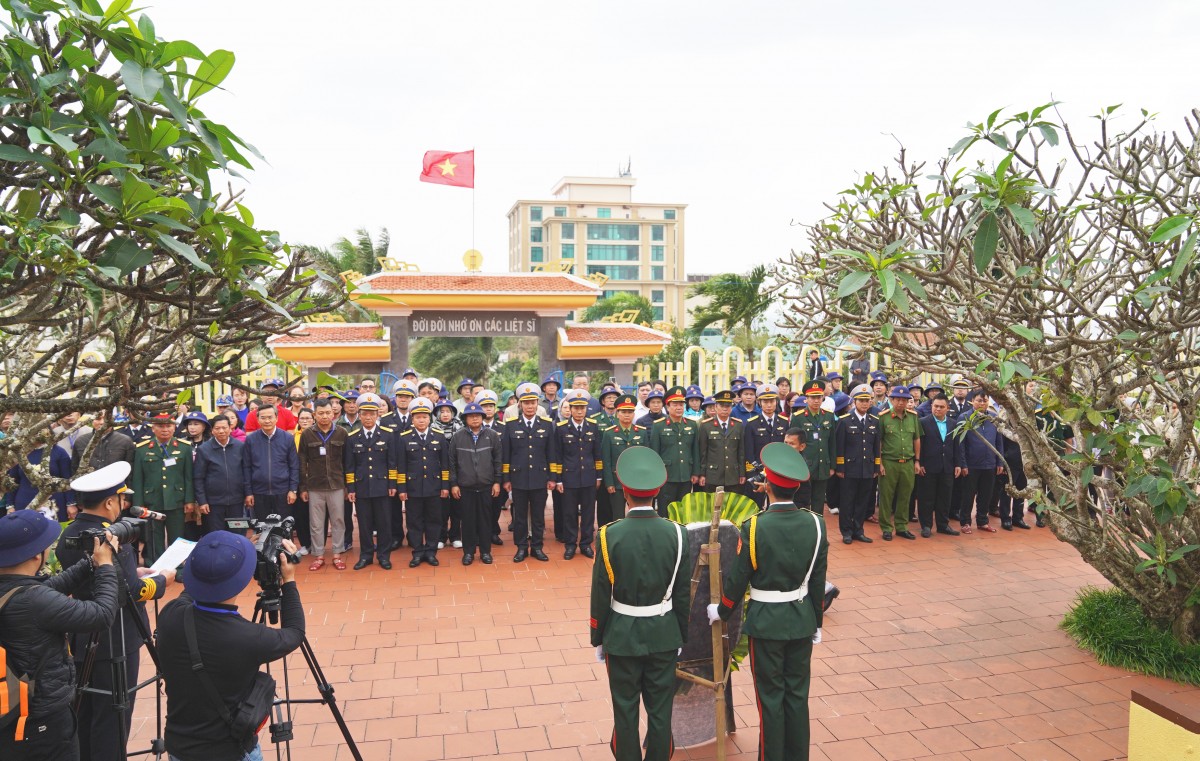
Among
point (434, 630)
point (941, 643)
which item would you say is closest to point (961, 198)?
point (941, 643)

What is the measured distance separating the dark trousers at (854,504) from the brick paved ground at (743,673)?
2.99 feet

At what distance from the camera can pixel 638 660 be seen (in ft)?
12.2

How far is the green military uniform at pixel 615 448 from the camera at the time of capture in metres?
8.26

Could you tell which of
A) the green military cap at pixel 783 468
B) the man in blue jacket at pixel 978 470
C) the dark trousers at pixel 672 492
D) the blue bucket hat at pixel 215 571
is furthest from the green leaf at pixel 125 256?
the man in blue jacket at pixel 978 470

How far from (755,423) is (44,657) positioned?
7.31m

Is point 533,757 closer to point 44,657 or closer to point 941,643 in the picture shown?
point 44,657

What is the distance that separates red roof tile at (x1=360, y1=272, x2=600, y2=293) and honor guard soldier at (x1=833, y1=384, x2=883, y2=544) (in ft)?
30.2

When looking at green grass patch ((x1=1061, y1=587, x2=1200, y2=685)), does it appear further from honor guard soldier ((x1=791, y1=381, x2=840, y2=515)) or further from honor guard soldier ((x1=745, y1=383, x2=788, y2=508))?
honor guard soldier ((x1=745, y1=383, x2=788, y2=508))

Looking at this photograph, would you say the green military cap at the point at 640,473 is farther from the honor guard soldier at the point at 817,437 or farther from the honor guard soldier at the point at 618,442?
the honor guard soldier at the point at 817,437

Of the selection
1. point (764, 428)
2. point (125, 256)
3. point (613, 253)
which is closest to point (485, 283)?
point (764, 428)

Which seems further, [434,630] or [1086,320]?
[434,630]

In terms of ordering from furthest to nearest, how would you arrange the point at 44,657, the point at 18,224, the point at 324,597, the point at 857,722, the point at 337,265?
the point at 337,265, the point at 324,597, the point at 857,722, the point at 44,657, the point at 18,224

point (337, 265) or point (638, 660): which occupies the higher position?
point (337, 265)

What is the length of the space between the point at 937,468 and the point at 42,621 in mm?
8430
